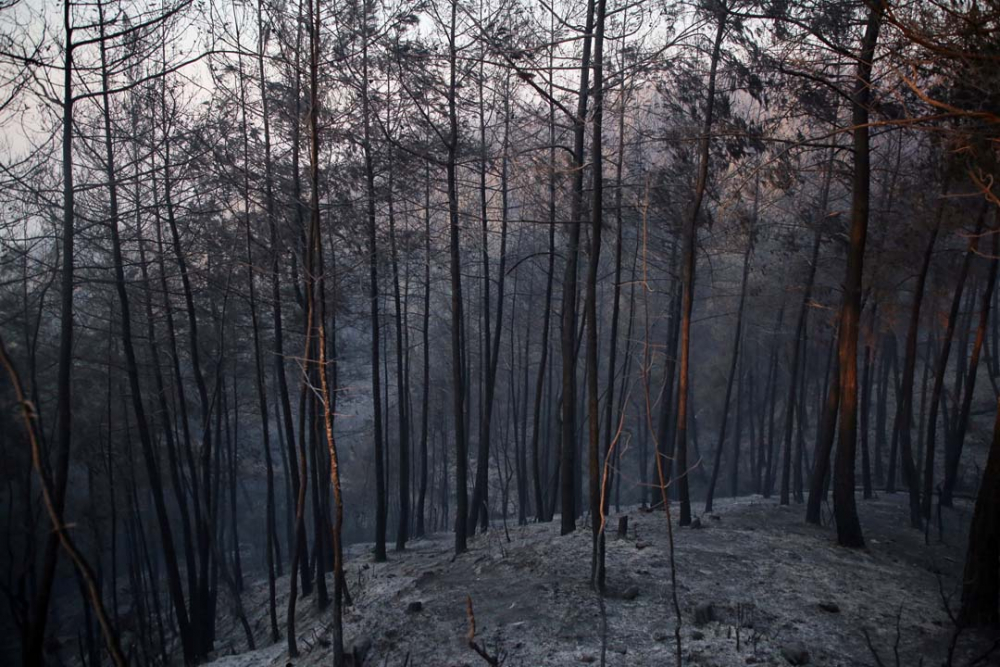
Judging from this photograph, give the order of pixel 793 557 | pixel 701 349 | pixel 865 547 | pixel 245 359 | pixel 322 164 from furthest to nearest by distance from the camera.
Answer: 1. pixel 701 349
2. pixel 245 359
3. pixel 322 164
4. pixel 865 547
5. pixel 793 557

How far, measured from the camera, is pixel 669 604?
24.8ft

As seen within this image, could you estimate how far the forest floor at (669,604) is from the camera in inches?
250

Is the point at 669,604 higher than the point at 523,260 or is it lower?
lower

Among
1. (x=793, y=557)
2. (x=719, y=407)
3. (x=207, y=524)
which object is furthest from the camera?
(x=719, y=407)

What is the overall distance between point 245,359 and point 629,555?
510 inches

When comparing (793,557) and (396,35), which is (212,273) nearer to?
(396,35)

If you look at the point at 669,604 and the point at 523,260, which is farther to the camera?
the point at 523,260

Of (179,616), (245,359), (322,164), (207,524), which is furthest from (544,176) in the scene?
(245,359)

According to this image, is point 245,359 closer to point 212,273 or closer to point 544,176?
point 212,273

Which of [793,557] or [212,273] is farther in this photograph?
[212,273]

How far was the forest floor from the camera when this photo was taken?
636 centimetres

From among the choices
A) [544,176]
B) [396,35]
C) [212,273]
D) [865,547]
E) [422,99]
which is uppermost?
[396,35]

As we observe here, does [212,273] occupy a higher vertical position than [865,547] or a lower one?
higher

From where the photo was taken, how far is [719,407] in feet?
110
